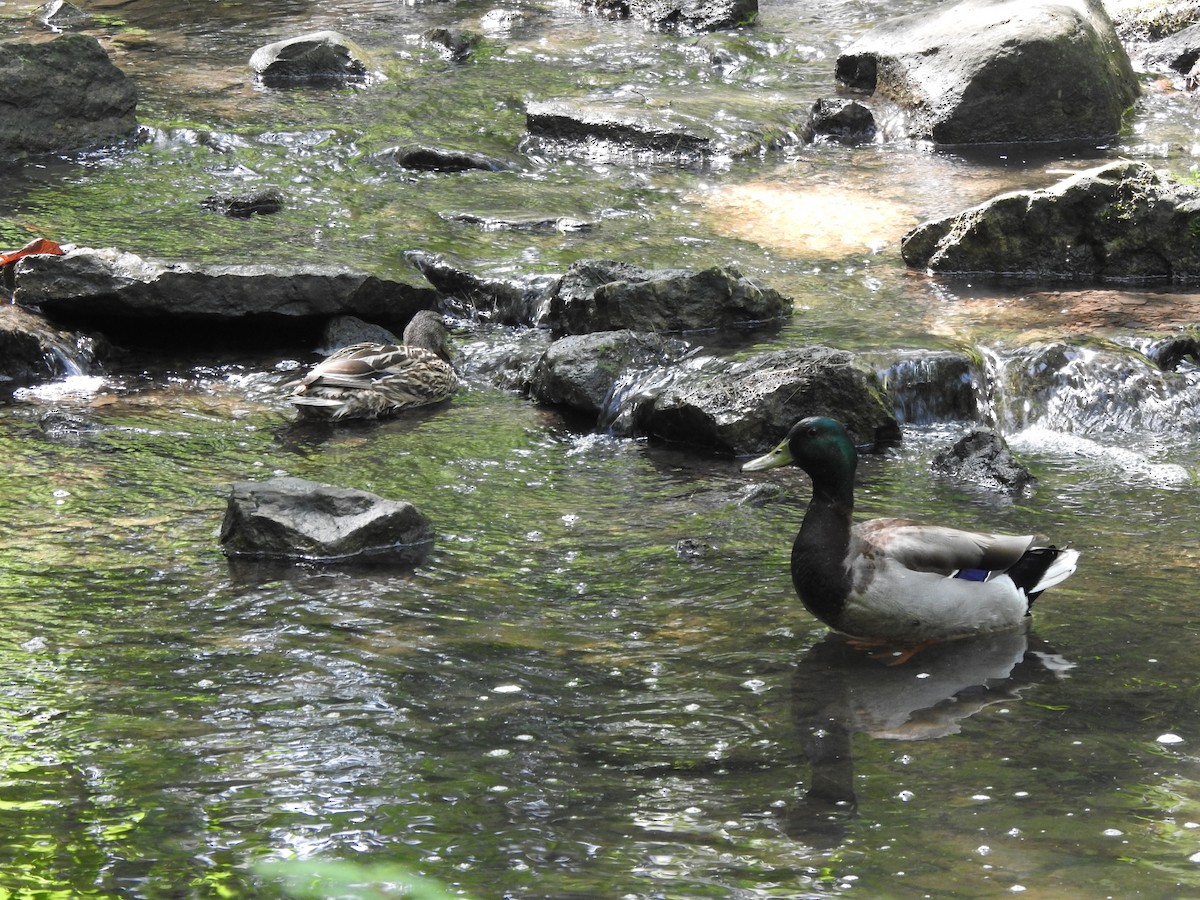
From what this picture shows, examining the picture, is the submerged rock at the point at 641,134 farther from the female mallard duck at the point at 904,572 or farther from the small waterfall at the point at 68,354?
the female mallard duck at the point at 904,572

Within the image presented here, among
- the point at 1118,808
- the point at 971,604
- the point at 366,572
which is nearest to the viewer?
the point at 1118,808

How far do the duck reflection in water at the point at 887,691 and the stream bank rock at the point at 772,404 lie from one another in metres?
2.48

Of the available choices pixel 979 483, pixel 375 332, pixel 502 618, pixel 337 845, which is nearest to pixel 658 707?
pixel 502 618

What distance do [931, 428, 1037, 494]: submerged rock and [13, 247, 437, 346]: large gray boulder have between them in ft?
13.8

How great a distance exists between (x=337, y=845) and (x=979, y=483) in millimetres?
4445

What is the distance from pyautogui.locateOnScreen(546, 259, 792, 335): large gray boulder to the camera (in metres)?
9.06

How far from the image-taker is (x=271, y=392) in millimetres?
8594

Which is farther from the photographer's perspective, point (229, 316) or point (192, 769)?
point (229, 316)

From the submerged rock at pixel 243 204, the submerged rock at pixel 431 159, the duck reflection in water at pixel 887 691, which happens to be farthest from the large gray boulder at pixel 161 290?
the duck reflection in water at pixel 887 691

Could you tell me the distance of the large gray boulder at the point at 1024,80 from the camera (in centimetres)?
1312

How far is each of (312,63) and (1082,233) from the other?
8561mm

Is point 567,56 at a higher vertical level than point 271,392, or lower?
higher

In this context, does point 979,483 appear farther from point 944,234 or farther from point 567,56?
point 567,56

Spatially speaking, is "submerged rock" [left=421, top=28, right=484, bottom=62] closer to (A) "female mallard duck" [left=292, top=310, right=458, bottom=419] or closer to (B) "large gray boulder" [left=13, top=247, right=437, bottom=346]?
(B) "large gray boulder" [left=13, top=247, right=437, bottom=346]
